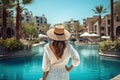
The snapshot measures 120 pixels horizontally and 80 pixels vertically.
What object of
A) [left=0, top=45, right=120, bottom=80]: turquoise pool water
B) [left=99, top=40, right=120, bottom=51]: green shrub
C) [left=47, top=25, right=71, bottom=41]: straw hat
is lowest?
[left=0, top=45, right=120, bottom=80]: turquoise pool water

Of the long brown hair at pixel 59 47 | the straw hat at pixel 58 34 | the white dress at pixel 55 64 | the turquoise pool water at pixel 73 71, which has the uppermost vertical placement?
the straw hat at pixel 58 34

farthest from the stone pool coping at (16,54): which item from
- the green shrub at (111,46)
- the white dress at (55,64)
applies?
the white dress at (55,64)

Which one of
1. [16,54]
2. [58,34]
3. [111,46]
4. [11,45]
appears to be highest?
[58,34]

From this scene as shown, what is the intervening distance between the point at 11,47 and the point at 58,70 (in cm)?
2389

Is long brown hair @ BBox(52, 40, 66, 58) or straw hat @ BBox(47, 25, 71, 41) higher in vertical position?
straw hat @ BBox(47, 25, 71, 41)

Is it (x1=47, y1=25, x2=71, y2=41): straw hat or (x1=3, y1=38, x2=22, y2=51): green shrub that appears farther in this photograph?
(x1=3, y1=38, x2=22, y2=51): green shrub

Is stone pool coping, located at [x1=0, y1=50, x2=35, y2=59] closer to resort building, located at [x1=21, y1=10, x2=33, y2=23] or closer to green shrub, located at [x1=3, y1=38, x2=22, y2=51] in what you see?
green shrub, located at [x1=3, y1=38, x2=22, y2=51]

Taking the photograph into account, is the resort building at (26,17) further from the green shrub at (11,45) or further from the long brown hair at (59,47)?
the long brown hair at (59,47)

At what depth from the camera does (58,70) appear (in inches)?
170

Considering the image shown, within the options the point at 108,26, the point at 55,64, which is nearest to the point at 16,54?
the point at 55,64

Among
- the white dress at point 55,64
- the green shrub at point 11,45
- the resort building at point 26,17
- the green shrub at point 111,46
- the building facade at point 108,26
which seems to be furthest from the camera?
the resort building at point 26,17

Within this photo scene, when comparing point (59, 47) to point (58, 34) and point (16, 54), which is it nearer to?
point (58, 34)

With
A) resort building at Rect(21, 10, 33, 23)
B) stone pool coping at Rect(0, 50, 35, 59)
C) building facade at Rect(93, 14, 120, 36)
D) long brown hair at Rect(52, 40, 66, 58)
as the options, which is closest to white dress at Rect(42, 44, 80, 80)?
long brown hair at Rect(52, 40, 66, 58)

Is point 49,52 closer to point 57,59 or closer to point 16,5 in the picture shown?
point 57,59
